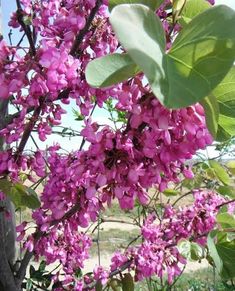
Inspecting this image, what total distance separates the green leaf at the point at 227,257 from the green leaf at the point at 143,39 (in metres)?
0.88

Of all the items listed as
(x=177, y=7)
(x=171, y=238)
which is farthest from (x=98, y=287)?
(x=177, y=7)

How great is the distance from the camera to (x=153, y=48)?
0.47m

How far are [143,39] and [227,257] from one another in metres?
0.97

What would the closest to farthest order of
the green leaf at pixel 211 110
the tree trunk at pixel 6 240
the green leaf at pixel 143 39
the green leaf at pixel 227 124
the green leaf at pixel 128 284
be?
the green leaf at pixel 143 39 < the green leaf at pixel 211 110 < the green leaf at pixel 227 124 < the tree trunk at pixel 6 240 < the green leaf at pixel 128 284

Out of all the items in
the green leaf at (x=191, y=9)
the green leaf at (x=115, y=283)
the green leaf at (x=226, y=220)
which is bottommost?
the green leaf at (x=115, y=283)

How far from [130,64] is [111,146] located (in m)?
0.34

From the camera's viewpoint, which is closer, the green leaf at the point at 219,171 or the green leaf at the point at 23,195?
the green leaf at the point at 23,195

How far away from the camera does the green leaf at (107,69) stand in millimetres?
536

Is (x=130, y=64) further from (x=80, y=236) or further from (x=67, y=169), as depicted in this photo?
(x=80, y=236)

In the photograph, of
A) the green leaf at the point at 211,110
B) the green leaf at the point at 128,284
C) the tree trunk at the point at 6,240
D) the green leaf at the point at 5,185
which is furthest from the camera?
the green leaf at the point at 128,284

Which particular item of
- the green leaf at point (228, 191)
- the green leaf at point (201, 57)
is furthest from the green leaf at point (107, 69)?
the green leaf at point (228, 191)

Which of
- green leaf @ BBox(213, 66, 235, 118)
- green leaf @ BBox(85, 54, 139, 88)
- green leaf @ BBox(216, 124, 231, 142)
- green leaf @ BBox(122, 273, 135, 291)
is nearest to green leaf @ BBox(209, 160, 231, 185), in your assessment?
green leaf @ BBox(122, 273, 135, 291)

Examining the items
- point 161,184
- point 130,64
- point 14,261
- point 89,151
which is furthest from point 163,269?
point 130,64

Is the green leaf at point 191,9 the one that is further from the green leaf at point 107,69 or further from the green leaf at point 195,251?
the green leaf at point 195,251
